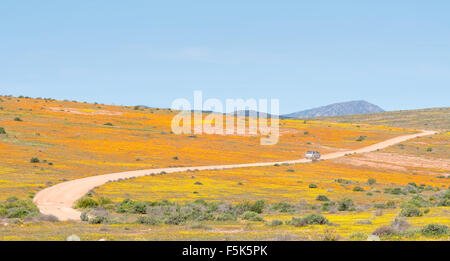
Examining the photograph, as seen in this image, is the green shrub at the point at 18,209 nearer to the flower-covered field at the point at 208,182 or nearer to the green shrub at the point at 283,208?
the flower-covered field at the point at 208,182

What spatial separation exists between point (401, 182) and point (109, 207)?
123 ft

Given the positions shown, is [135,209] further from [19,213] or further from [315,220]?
[315,220]

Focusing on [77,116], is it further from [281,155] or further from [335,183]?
[335,183]

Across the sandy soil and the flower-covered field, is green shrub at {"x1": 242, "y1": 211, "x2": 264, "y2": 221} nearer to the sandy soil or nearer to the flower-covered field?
the flower-covered field

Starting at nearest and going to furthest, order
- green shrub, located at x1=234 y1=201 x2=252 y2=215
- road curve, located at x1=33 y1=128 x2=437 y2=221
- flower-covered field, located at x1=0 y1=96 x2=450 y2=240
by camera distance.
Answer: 1. flower-covered field, located at x1=0 y1=96 x2=450 y2=240
2. road curve, located at x1=33 y1=128 x2=437 y2=221
3. green shrub, located at x1=234 y1=201 x2=252 y2=215

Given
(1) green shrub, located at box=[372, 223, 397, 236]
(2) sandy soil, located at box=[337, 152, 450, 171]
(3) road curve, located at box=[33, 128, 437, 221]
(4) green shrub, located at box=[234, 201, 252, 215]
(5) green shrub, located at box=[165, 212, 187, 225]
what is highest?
(1) green shrub, located at box=[372, 223, 397, 236]

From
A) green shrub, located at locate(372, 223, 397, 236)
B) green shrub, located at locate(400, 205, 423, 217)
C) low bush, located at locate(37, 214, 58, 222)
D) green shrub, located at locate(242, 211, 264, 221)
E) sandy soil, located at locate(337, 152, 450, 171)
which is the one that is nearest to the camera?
green shrub, located at locate(372, 223, 397, 236)

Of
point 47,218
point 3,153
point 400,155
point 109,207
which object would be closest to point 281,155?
point 400,155

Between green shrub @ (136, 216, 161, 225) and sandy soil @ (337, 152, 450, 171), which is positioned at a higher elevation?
green shrub @ (136, 216, 161, 225)

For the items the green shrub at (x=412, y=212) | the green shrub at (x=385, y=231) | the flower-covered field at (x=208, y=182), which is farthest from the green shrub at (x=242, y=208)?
the green shrub at (x=385, y=231)

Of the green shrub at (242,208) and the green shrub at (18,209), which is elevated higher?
the green shrub at (18,209)

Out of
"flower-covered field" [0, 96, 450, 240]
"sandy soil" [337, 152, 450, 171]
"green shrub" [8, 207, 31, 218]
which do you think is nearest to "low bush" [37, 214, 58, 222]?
"flower-covered field" [0, 96, 450, 240]
